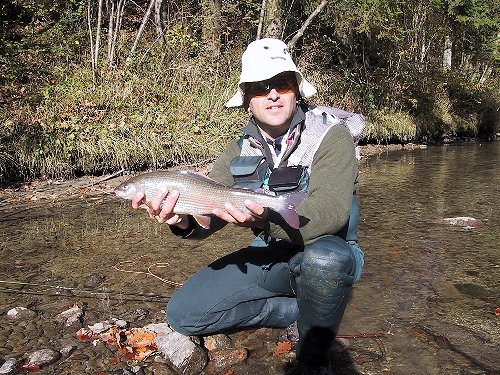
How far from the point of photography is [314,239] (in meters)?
3.12

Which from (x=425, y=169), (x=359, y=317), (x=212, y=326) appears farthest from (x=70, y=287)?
(x=425, y=169)

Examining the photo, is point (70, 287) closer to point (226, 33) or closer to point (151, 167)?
point (151, 167)

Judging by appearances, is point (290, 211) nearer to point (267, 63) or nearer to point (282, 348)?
point (267, 63)

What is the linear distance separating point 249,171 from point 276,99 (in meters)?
0.50

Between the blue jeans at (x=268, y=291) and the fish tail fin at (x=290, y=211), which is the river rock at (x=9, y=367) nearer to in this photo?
the blue jeans at (x=268, y=291)

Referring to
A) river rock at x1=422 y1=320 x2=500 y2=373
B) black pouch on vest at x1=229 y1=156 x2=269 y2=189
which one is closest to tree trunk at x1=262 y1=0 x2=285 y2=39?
black pouch on vest at x1=229 y1=156 x2=269 y2=189

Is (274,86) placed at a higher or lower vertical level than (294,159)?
higher

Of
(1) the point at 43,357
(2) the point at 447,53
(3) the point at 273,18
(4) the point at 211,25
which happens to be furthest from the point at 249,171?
(2) the point at 447,53

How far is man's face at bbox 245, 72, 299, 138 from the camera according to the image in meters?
3.36

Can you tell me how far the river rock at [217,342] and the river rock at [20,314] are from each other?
1447 millimetres

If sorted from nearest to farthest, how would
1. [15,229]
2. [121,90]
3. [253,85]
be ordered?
[253,85]
[15,229]
[121,90]

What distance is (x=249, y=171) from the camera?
134 inches

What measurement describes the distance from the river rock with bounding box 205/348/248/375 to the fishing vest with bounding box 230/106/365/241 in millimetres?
1013

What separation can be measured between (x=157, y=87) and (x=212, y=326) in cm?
1036
